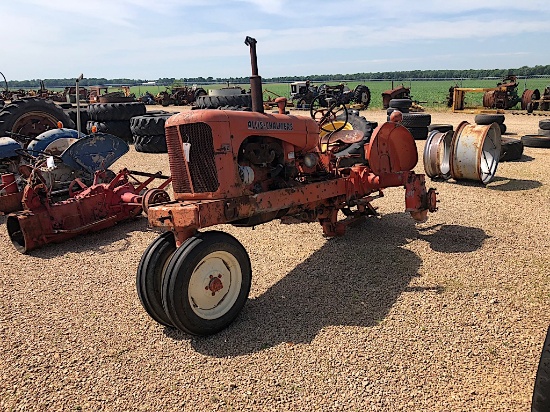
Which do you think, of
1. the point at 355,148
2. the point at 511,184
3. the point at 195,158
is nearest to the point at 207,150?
the point at 195,158

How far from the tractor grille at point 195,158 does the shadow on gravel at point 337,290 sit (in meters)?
1.15

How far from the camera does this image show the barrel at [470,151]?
7.47m

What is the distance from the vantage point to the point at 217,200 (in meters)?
3.68

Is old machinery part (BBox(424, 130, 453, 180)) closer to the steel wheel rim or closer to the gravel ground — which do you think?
the gravel ground

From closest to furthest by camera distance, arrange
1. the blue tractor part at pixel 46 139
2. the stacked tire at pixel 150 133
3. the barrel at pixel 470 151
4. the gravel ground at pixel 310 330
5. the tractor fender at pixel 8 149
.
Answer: the gravel ground at pixel 310 330, the tractor fender at pixel 8 149, the barrel at pixel 470 151, the blue tractor part at pixel 46 139, the stacked tire at pixel 150 133

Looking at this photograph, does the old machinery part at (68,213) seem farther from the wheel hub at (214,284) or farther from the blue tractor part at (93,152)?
the wheel hub at (214,284)

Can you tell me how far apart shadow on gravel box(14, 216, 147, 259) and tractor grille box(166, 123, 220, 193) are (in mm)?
2137

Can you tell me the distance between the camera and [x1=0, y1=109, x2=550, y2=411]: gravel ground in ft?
9.23

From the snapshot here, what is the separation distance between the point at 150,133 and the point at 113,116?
2366mm

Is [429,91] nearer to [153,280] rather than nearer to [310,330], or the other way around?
[310,330]

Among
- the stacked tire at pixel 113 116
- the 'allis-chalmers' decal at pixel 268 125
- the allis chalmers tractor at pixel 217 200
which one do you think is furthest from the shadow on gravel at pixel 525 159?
the stacked tire at pixel 113 116

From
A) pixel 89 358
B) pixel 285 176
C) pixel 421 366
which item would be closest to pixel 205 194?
pixel 285 176

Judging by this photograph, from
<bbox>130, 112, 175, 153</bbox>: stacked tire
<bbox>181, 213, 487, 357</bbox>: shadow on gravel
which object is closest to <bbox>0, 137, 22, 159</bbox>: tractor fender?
<bbox>130, 112, 175, 153</bbox>: stacked tire

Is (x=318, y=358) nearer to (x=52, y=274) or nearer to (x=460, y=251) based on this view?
(x=460, y=251)
